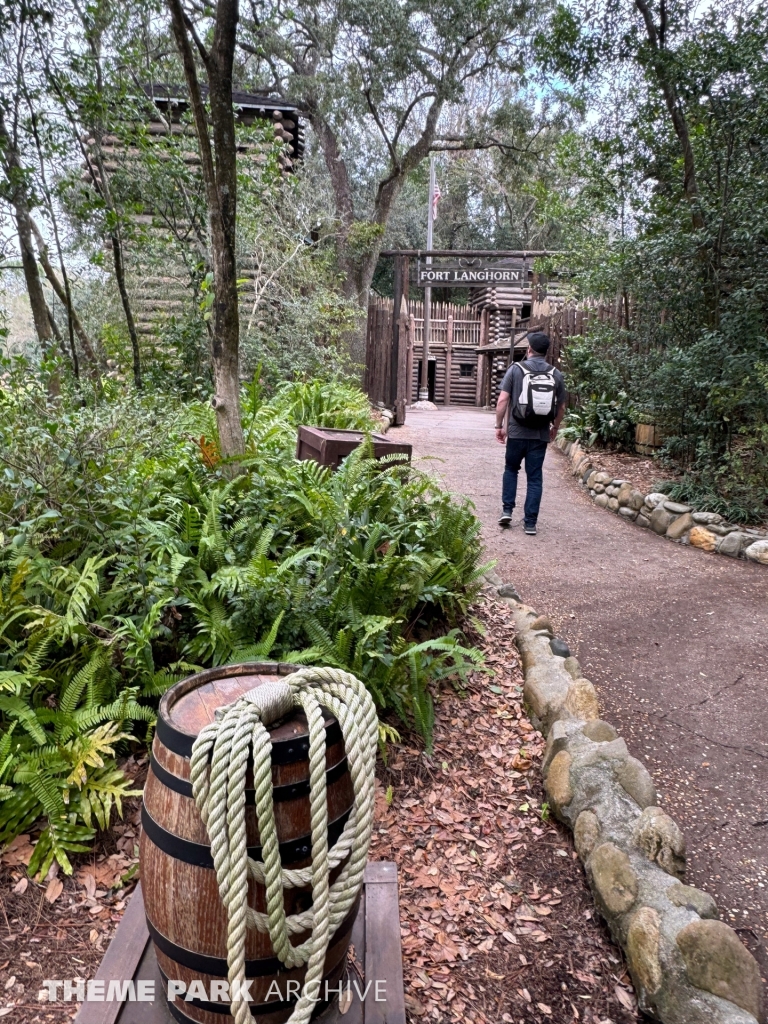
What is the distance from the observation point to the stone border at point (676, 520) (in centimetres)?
666

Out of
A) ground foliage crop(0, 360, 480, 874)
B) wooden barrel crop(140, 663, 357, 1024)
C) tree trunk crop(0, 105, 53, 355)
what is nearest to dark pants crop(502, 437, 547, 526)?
ground foliage crop(0, 360, 480, 874)

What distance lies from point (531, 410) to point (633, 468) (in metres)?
3.20

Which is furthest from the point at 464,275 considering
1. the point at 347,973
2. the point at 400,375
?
the point at 347,973

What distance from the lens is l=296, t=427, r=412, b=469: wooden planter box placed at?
5.02 metres

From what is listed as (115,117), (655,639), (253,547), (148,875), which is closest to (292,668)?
(148,875)

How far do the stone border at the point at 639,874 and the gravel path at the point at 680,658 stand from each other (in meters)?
0.40

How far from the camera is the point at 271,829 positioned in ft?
4.48

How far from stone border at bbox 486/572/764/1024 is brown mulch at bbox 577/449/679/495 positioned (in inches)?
210

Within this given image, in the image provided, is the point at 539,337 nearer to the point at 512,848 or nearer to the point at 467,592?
the point at 467,592

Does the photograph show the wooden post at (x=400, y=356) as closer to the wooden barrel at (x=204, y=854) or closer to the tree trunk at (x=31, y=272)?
the tree trunk at (x=31, y=272)

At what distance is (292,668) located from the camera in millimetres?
1804

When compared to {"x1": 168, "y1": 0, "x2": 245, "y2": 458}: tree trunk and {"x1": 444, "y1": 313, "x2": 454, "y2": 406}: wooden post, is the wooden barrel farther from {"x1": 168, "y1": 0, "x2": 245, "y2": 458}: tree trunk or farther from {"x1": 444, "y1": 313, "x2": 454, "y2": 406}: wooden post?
{"x1": 444, "y1": 313, "x2": 454, "y2": 406}: wooden post

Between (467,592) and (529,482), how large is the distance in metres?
2.84

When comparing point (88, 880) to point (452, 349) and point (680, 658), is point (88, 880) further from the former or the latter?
point (452, 349)
